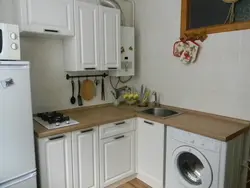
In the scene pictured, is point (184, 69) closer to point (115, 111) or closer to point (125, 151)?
point (115, 111)

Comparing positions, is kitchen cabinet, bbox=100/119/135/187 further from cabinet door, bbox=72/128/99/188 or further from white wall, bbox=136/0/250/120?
white wall, bbox=136/0/250/120

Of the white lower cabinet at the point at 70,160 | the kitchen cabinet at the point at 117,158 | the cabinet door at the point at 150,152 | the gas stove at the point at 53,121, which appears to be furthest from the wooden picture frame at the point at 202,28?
the gas stove at the point at 53,121

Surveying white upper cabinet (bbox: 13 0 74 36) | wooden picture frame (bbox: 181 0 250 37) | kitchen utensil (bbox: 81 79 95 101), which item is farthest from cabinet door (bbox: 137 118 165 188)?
white upper cabinet (bbox: 13 0 74 36)

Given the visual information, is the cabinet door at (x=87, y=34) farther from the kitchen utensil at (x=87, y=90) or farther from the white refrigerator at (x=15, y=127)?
the white refrigerator at (x=15, y=127)

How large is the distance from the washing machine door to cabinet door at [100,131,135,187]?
0.59 m

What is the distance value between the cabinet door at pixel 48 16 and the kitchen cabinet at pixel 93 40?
9 cm

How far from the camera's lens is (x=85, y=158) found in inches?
81.2

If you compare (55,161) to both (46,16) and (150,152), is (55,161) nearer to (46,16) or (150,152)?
(150,152)

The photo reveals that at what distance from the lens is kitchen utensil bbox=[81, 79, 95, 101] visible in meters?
2.67

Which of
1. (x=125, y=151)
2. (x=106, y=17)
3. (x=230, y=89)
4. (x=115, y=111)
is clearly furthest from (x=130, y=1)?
(x=125, y=151)

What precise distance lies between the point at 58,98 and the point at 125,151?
1.05m

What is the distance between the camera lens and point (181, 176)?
79.8 inches

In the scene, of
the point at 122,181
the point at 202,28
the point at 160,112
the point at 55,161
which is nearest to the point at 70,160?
the point at 55,161

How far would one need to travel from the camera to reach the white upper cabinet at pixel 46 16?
1.85 m
